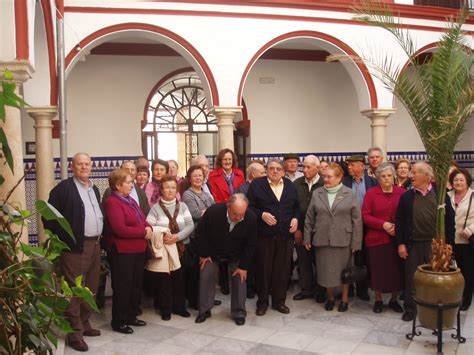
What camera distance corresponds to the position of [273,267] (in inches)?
220

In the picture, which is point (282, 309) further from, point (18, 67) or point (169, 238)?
point (18, 67)

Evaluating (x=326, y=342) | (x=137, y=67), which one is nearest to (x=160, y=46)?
(x=137, y=67)

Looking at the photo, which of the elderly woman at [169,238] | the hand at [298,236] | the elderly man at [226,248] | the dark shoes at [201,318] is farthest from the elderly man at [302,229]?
the elderly woman at [169,238]

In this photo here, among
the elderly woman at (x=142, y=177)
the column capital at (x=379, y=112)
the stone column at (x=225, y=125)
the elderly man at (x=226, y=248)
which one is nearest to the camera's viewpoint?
the elderly man at (x=226, y=248)

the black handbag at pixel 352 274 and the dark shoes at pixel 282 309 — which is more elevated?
the black handbag at pixel 352 274

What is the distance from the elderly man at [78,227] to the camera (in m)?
4.48

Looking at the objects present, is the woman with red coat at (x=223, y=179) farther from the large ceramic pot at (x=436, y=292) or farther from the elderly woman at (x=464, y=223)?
the large ceramic pot at (x=436, y=292)

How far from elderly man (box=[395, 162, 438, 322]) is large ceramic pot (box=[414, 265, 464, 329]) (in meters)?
0.56

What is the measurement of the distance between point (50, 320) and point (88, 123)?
9480mm

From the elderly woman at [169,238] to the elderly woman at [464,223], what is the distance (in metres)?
2.68

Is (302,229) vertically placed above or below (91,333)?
above

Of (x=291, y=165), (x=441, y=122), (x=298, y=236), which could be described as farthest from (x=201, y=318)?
(x=441, y=122)

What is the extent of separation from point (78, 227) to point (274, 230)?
6.46 feet

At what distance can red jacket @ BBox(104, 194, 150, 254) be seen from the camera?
4.75 metres
